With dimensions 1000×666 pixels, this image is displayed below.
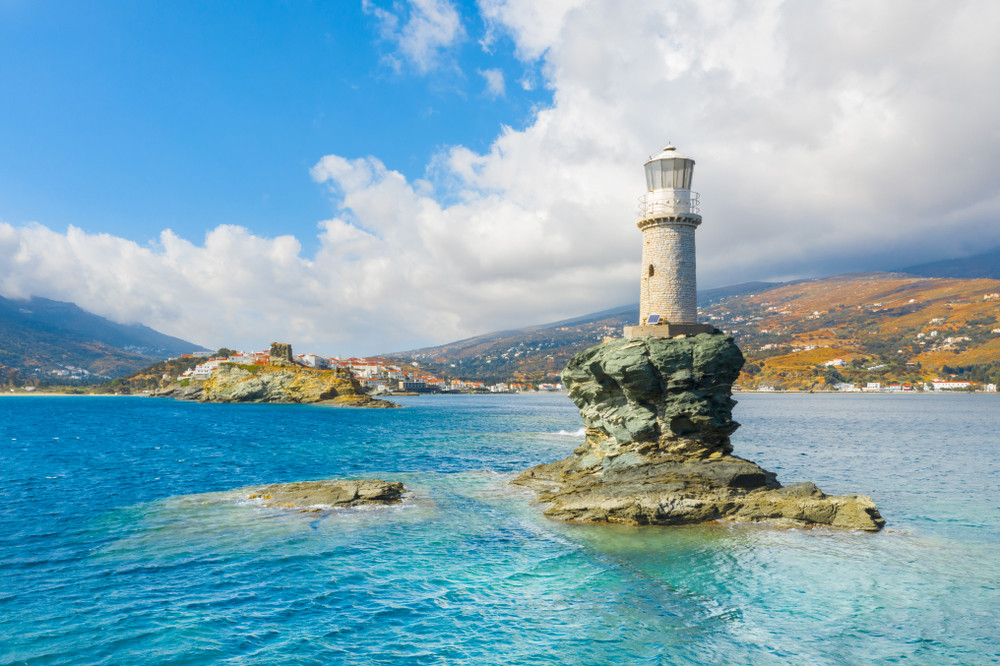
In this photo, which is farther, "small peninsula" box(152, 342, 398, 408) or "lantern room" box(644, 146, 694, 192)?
"small peninsula" box(152, 342, 398, 408)

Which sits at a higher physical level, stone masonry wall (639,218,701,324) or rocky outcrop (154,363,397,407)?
stone masonry wall (639,218,701,324)

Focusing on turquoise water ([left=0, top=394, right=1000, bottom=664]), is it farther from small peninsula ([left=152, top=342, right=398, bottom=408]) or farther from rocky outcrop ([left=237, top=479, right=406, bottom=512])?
small peninsula ([left=152, top=342, right=398, bottom=408])

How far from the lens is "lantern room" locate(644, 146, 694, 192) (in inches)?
951

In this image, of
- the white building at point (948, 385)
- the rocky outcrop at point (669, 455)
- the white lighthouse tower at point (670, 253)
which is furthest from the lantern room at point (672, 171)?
the white building at point (948, 385)

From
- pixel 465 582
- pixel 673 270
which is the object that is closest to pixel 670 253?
pixel 673 270

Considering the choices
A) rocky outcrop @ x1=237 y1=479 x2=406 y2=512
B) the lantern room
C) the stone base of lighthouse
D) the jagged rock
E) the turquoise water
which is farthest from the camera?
the jagged rock

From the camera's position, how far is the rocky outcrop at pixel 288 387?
11762cm

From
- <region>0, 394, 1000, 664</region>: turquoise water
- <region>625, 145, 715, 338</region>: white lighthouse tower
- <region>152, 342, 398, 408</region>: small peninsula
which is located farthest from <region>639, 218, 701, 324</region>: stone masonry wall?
<region>152, 342, 398, 408</region>: small peninsula

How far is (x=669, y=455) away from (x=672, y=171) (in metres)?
13.1

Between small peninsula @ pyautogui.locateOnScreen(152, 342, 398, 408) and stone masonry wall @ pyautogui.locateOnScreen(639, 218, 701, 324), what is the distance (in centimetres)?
9629

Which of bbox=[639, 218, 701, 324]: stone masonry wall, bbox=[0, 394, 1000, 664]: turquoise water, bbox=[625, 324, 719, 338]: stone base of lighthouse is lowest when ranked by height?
bbox=[0, 394, 1000, 664]: turquoise water

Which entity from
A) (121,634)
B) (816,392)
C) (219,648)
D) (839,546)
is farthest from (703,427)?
(816,392)

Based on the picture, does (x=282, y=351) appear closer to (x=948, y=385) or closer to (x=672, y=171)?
(x=672, y=171)

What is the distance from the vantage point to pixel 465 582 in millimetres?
13930
